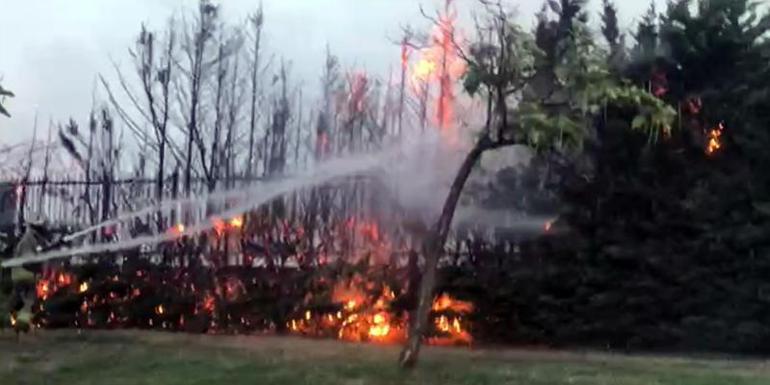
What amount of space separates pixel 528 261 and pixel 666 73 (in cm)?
320

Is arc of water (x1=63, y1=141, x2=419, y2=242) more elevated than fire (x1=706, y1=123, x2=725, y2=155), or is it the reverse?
fire (x1=706, y1=123, x2=725, y2=155)

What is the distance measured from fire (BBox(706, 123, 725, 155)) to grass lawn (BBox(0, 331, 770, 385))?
2.84m

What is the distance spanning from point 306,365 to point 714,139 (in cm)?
637

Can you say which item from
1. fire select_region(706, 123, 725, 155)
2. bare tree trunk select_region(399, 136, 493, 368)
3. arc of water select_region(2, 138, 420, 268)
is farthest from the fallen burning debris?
fire select_region(706, 123, 725, 155)

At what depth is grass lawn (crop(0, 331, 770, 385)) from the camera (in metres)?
12.1

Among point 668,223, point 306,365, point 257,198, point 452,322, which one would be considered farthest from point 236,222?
point 668,223

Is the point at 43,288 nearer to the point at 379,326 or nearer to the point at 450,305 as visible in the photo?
the point at 379,326

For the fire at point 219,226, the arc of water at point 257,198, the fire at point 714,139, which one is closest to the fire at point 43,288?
the arc of water at point 257,198

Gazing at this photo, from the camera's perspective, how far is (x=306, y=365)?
12844mm

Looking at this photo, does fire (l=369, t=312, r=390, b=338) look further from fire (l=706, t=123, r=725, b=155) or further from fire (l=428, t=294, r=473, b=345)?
fire (l=706, t=123, r=725, b=155)

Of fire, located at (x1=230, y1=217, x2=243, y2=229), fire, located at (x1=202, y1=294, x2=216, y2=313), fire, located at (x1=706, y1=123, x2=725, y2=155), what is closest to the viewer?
fire, located at (x1=706, y1=123, x2=725, y2=155)

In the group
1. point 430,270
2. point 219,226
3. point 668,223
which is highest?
point 668,223

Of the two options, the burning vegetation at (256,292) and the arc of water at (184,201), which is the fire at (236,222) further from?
the arc of water at (184,201)

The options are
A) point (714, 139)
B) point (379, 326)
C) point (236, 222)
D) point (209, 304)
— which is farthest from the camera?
point (236, 222)
